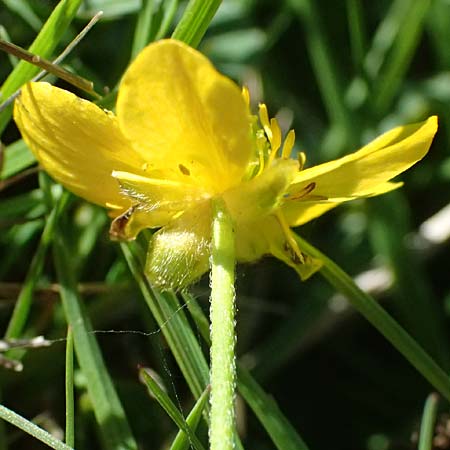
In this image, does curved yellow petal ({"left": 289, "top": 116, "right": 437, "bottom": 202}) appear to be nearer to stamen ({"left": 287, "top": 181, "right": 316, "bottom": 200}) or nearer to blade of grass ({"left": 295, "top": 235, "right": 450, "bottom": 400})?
stamen ({"left": 287, "top": 181, "right": 316, "bottom": 200})

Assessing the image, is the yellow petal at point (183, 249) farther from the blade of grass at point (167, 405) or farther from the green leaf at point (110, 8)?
the green leaf at point (110, 8)

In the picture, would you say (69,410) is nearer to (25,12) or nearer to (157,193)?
(157,193)

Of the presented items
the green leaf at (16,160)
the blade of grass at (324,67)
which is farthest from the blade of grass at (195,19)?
the blade of grass at (324,67)

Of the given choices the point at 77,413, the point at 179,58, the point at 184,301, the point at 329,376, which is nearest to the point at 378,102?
the point at 329,376

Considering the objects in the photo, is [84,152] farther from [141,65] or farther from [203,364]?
[203,364]

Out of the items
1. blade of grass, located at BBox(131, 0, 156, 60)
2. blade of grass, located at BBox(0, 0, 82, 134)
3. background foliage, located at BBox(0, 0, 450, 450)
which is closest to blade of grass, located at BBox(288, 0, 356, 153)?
background foliage, located at BBox(0, 0, 450, 450)
